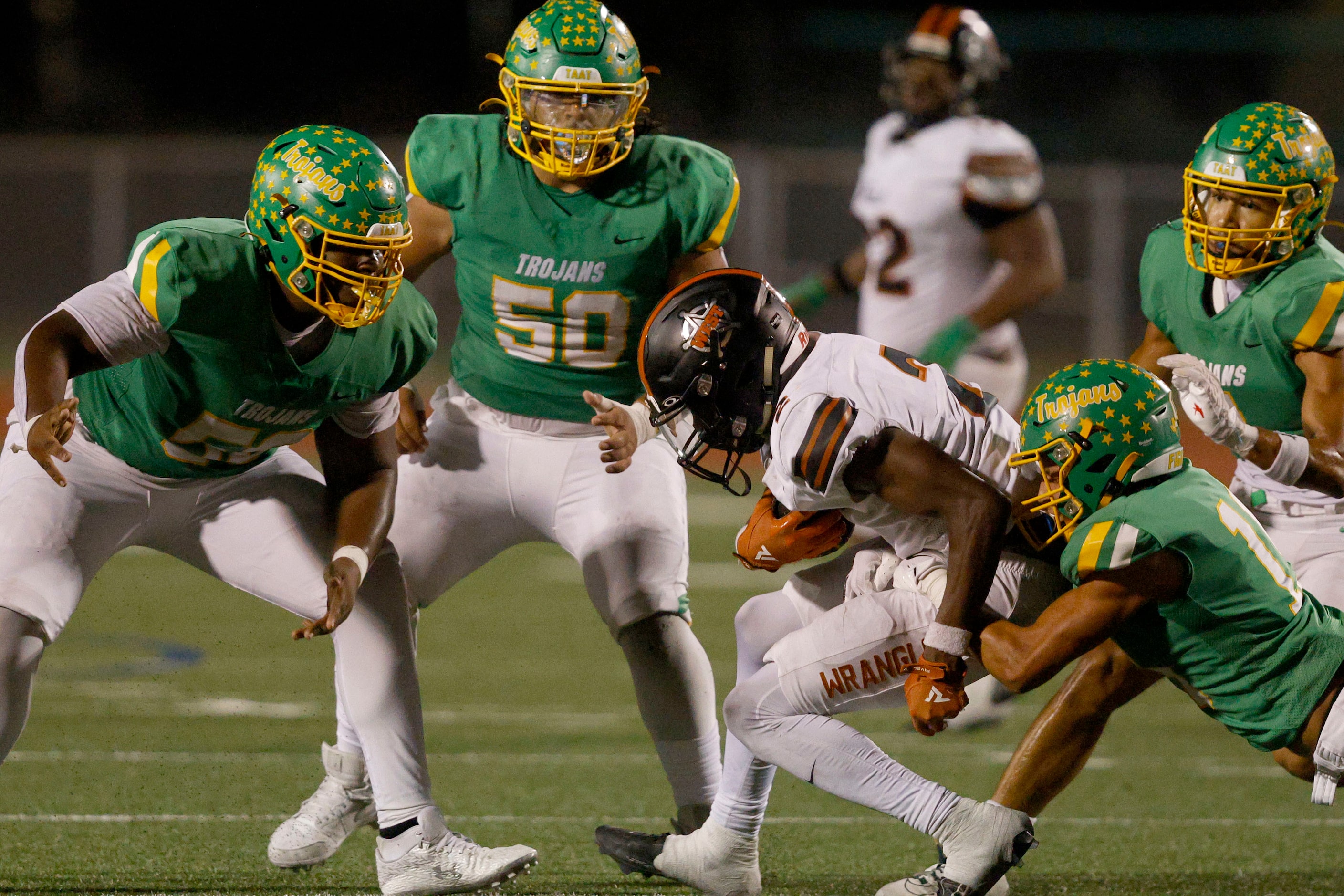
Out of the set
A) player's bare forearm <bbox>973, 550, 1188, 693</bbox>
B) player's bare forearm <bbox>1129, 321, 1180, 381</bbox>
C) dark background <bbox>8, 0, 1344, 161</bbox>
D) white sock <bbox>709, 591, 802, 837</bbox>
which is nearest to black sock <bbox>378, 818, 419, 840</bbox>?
white sock <bbox>709, 591, 802, 837</bbox>

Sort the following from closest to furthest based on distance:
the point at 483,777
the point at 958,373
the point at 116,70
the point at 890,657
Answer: the point at 890,657, the point at 483,777, the point at 958,373, the point at 116,70

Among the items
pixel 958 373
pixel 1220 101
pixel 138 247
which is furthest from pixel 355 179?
pixel 1220 101

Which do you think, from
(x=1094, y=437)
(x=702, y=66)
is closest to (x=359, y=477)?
(x=1094, y=437)

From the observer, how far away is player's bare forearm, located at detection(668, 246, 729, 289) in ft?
13.8

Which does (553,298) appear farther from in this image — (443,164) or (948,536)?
(948,536)

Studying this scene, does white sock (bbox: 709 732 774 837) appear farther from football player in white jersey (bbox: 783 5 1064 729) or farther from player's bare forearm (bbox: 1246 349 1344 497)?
football player in white jersey (bbox: 783 5 1064 729)

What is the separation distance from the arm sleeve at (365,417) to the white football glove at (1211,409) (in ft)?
5.73

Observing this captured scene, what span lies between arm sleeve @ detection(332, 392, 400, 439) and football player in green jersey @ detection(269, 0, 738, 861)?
1.14 ft

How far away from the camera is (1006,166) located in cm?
630

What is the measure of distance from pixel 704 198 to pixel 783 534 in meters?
0.99

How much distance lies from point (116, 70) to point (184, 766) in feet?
52.9

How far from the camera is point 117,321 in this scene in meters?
3.42

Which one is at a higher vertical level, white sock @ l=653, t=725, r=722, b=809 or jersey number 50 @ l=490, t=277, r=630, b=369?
jersey number 50 @ l=490, t=277, r=630, b=369

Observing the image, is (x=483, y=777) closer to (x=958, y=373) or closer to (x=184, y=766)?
(x=184, y=766)
